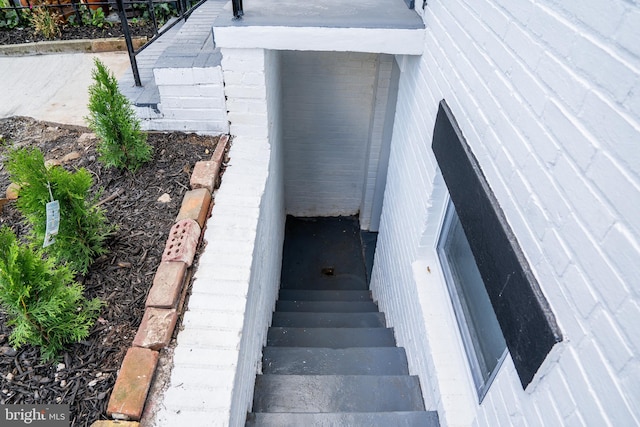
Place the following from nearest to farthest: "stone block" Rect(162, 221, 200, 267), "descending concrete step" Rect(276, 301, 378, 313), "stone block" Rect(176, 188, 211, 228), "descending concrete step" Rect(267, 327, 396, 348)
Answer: "stone block" Rect(162, 221, 200, 267) < "stone block" Rect(176, 188, 211, 228) < "descending concrete step" Rect(267, 327, 396, 348) < "descending concrete step" Rect(276, 301, 378, 313)

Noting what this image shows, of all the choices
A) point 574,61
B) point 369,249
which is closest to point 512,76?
point 574,61

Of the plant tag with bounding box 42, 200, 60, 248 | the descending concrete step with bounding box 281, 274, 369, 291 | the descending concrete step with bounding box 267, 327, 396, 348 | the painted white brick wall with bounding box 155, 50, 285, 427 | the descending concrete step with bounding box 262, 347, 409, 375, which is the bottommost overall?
the descending concrete step with bounding box 281, 274, 369, 291

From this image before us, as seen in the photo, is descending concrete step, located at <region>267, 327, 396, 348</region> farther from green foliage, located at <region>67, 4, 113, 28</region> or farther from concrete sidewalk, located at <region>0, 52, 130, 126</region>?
green foliage, located at <region>67, 4, 113, 28</region>

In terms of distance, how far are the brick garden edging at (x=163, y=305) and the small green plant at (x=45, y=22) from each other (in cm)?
349

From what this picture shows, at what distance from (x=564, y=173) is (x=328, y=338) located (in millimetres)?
2620

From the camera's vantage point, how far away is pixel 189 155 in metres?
3.07

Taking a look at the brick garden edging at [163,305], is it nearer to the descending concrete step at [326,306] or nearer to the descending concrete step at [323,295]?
the descending concrete step at [326,306]

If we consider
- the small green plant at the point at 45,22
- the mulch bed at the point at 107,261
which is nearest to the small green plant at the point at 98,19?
the small green plant at the point at 45,22

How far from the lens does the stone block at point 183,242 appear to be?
2273 millimetres

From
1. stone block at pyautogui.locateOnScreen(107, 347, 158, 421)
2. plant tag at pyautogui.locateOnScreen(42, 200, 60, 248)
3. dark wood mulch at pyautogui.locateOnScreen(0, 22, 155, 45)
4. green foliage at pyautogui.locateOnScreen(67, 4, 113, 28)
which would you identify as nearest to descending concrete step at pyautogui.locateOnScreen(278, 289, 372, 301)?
stone block at pyautogui.locateOnScreen(107, 347, 158, 421)

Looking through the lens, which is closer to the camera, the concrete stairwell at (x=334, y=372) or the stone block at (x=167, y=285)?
the stone block at (x=167, y=285)

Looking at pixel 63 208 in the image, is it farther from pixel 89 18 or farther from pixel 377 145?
pixel 89 18

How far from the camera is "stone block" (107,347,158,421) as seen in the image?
5.49ft

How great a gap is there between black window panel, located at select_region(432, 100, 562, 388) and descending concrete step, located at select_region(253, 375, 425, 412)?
136 centimetres
